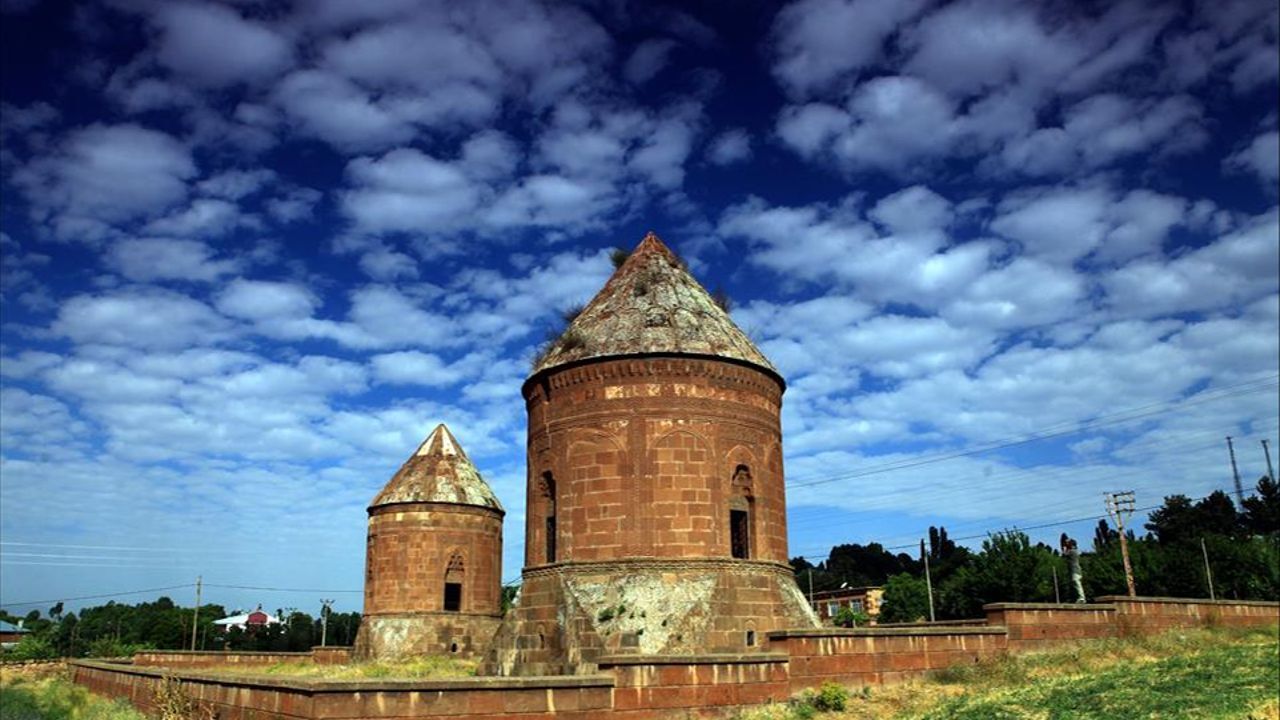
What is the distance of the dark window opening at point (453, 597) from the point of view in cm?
3212

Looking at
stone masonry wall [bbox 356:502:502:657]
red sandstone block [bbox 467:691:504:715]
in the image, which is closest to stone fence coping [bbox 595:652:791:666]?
red sandstone block [bbox 467:691:504:715]

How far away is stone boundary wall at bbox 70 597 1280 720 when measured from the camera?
35.8 ft

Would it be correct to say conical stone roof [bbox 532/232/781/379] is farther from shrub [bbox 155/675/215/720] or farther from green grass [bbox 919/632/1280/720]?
shrub [bbox 155/675/215/720]

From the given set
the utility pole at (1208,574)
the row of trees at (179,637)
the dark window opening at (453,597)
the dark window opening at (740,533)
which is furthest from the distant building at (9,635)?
the utility pole at (1208,574)

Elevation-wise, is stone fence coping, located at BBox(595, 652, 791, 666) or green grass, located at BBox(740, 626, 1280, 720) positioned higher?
stone fence coping, located at BBox(595, 652, 791, 666)

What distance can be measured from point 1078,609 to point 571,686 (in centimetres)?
1228

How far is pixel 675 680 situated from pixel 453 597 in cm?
2146

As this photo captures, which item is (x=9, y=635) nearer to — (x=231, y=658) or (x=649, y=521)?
(x=231, y=658)

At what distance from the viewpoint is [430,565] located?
3141 cm

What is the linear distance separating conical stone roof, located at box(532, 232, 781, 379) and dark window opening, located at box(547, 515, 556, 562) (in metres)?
3.17

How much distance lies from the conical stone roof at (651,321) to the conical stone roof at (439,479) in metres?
14.8

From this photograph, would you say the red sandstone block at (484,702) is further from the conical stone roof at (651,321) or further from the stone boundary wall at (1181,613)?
the stone boundary wall at (1181,613)

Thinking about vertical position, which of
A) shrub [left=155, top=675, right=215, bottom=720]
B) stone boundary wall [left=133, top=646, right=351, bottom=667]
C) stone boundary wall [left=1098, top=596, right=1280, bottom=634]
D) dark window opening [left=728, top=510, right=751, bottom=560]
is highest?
dark window opening [left=728, top=510, right=751, bottom=560]

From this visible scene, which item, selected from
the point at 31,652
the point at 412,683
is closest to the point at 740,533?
the point at 412,683
